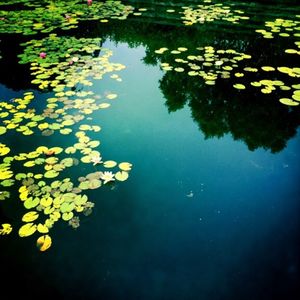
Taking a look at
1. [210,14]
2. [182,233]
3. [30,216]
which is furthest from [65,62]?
[210,14]

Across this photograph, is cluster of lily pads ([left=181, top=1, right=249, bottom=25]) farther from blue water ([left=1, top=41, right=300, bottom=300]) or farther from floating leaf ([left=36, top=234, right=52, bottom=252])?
floating leaf ([left=36, top=234, right=52, bottom=252])

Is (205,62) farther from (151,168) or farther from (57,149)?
(57,149)

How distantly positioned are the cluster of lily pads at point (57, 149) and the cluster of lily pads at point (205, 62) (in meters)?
0.81

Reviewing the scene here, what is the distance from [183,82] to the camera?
3691 mm

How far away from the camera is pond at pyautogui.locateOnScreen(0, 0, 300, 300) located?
5.69ft

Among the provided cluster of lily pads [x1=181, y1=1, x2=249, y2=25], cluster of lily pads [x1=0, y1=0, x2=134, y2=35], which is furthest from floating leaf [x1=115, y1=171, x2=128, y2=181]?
cluster of lily pads [x1=181, y1=1, x2=249, y2=25]

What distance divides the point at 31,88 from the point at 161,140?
196 centimetres

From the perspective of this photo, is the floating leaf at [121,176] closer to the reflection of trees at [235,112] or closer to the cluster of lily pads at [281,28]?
the reflection of trees at [235,112]

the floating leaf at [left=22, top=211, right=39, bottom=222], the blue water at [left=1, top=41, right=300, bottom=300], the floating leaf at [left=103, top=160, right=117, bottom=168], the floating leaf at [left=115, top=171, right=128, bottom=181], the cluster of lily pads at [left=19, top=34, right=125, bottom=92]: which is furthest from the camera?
the cluster of lily pads at [left=19, top=34, right=125, bottom=92]

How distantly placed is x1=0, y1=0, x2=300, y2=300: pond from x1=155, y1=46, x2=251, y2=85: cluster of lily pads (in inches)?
0.7

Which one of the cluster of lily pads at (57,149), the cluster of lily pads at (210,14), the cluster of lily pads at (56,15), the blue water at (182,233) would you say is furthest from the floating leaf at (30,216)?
the cluster of lily pads at (210,14)

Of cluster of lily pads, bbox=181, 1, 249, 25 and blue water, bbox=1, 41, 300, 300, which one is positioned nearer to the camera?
blue water, bbox=1, 41, 300, 300

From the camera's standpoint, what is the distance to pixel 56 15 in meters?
6.00

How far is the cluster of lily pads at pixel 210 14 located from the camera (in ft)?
18.4
